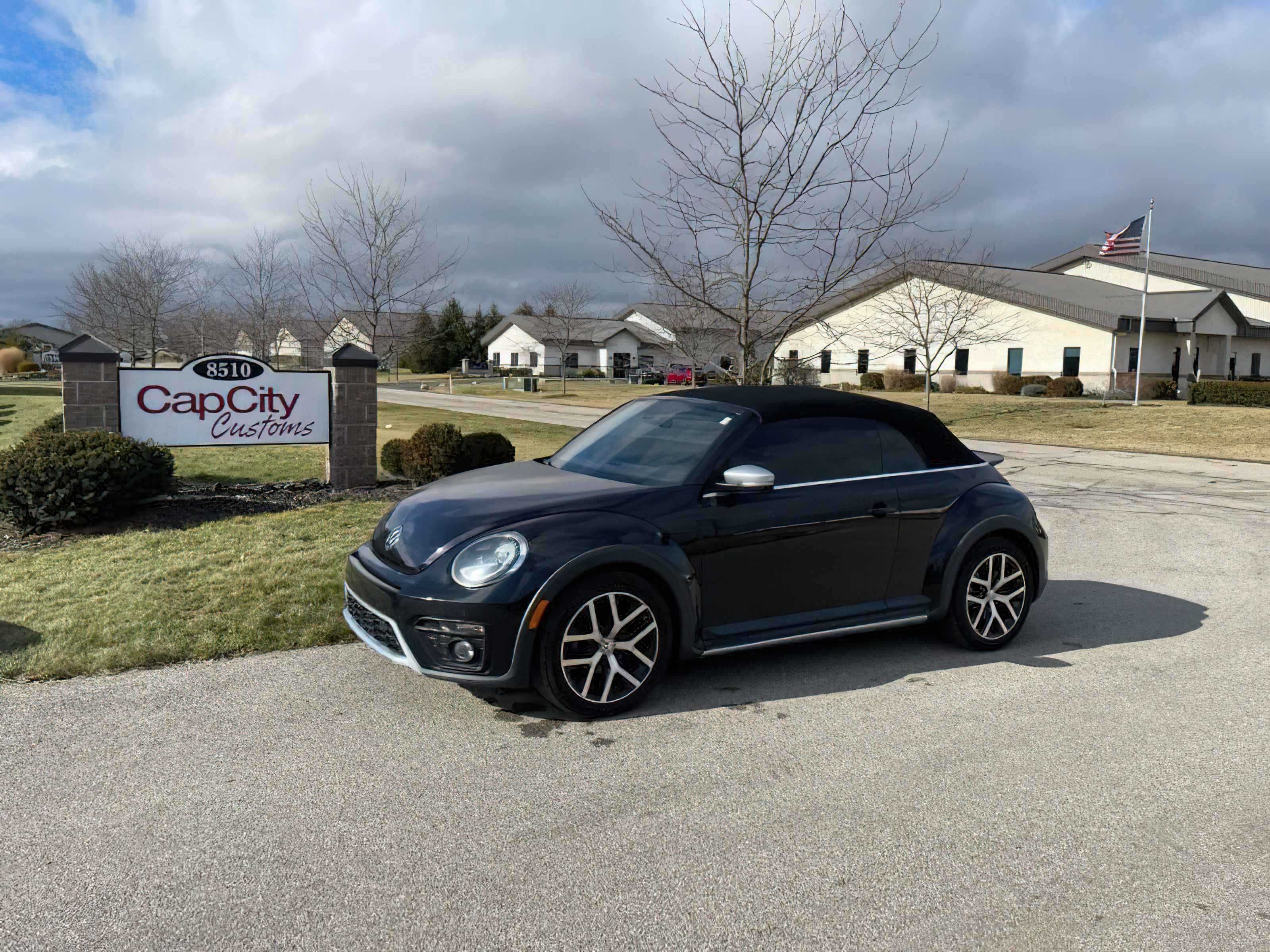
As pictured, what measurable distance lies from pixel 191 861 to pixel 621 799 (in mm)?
1523

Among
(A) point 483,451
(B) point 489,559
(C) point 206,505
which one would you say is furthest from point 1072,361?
(B) point 489,559

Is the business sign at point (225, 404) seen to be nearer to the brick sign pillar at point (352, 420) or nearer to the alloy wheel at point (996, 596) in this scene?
the brick sign pillar at point (352, 420)

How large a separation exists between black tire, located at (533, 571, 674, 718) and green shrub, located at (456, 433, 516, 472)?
7299mm

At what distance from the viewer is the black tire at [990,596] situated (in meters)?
5.59

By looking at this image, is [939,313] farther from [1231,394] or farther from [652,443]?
[652,443]

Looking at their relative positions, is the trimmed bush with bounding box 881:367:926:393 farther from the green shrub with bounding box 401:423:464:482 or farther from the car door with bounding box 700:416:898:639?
the car door with bounding box 700:416:898:639

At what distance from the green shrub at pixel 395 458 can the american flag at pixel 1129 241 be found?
27.4 metres

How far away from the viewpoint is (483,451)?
1194 centimetres

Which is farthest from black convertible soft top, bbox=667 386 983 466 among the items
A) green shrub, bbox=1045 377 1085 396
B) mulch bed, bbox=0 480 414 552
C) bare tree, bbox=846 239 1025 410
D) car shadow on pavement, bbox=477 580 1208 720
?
green shrub, bbox=1045 377 1085 396

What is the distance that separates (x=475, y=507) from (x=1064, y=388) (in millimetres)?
39091

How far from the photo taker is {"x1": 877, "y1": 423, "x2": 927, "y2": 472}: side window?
5.50 metres

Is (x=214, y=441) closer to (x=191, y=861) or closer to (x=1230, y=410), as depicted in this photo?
(x=191, y=861)

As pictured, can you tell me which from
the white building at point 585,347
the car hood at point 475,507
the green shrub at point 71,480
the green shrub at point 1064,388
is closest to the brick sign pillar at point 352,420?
the green shrub at point 71,480

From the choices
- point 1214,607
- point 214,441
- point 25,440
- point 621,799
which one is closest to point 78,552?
point 25,440
